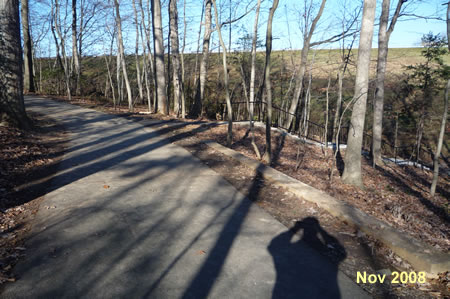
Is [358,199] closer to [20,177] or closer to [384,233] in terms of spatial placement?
[384,233]

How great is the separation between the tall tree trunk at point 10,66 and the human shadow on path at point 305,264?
786 cm

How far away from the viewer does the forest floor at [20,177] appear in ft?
10.4

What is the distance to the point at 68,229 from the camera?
3.57 m

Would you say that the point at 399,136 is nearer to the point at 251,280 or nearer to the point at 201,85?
the point at 201,85

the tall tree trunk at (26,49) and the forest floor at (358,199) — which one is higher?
the tall tree trunk at (26,49)

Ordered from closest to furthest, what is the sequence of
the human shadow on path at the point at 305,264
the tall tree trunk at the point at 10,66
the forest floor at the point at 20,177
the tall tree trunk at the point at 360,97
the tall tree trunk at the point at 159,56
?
the human shadow on path at the point at 305,264 → the forest floor at the point at 20,177 → the tall tree trunk at the point at 360,97 → the tall tree trunk at the point at 10,66 → the tall tree trunk at the point at 159,56

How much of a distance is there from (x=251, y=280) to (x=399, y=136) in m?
24.6

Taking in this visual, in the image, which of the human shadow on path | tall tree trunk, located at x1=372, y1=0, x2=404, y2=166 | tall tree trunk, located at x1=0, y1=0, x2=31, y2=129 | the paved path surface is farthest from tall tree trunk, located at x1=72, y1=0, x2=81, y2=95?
the human shadow on path

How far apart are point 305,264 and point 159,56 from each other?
1334 centimetres

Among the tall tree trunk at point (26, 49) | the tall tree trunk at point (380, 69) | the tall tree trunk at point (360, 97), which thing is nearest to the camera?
the tall tree trunk at point (360, 97)

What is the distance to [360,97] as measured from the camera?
7.16 m

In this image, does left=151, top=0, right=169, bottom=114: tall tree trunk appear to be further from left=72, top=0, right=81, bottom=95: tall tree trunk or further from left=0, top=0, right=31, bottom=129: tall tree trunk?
left=72, top=0, right=81, bottom=95: tall tree trunk

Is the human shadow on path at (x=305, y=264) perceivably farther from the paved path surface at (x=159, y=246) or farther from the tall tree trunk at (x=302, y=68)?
the tall tree trunk at (x=302, y=68)

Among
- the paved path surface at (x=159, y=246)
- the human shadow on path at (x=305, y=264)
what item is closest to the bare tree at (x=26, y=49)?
the paved path surface at (x=159, y=246)
